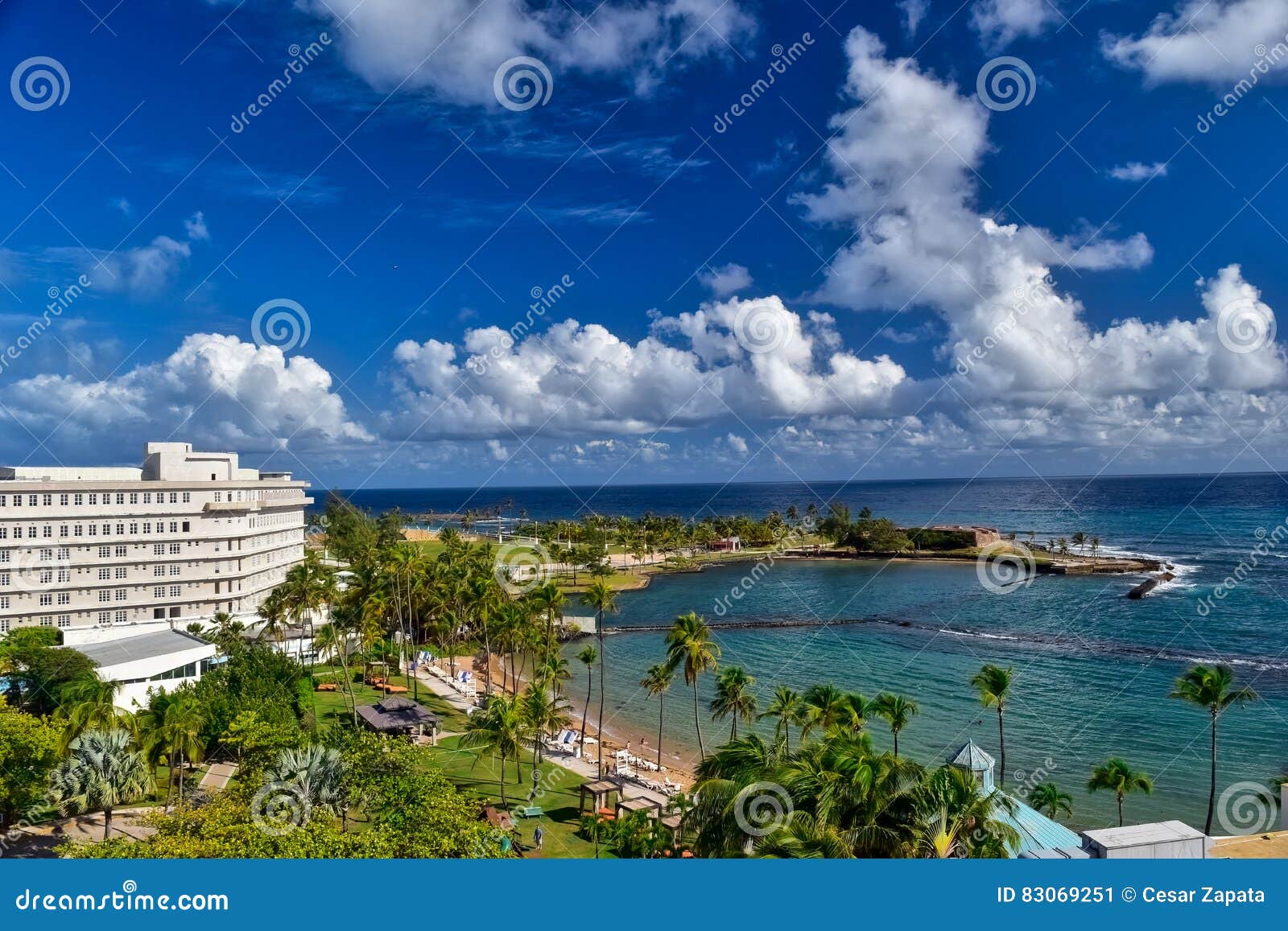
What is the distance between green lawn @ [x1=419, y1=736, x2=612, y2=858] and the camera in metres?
20.3

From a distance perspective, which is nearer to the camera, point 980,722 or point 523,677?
point 980,722

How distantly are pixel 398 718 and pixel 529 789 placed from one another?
238 inches

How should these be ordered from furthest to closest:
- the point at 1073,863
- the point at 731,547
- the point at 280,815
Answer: the point at 731,547, the point at 280,815, the point at 1073,863

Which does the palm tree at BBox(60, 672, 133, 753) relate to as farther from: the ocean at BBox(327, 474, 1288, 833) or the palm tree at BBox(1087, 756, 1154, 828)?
the palm tree at BBox(1087, 756, 1154, 828)

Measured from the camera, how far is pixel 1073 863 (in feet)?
18.3

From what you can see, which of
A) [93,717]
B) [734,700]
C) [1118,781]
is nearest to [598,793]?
[734,700]

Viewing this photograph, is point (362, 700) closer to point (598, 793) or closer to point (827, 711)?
point (598, 793)

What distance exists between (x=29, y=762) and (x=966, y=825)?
17.9 m

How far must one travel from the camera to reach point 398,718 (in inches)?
1097

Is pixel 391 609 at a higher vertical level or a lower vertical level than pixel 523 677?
higher

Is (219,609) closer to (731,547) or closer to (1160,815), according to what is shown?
(1160,815)

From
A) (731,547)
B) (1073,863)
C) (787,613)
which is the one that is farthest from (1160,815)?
(731,547)

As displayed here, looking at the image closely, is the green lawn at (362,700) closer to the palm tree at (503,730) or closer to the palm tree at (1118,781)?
the palm tree at (503,730)

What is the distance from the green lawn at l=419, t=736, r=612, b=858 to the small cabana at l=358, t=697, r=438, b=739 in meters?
1.00
